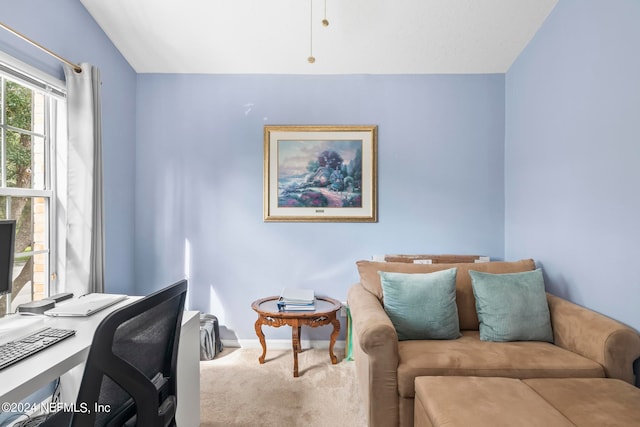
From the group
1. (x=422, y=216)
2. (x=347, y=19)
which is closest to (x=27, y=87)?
(x=347, y=19)

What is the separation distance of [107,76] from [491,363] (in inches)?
128

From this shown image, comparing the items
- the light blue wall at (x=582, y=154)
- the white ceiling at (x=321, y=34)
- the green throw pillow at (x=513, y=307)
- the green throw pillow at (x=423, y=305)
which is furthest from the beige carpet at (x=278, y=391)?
the white ceiling at (x=321, y=34)

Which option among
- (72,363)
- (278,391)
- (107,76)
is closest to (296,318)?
(278,391)

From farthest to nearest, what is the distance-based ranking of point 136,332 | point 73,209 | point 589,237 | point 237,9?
point 237,9 → point 73,209 → point 589,237 → point 136,332

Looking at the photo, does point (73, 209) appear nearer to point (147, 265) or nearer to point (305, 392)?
point (147, 265)

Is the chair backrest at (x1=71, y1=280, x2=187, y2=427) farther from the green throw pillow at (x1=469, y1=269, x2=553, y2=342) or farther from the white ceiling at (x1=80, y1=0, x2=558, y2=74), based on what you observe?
the white ceiling at (x1=80, y1=0, x2=558, y2=74)

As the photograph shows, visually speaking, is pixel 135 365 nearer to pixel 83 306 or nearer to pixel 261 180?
pixel 83 306

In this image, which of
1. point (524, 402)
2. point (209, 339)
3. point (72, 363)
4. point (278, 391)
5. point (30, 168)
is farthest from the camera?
point (209, 339)

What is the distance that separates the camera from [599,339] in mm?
1710

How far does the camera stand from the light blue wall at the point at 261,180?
2.94m

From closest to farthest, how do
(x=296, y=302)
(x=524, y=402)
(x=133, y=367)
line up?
(x=133, y=367) < (x=524, y=402) < (x=296, y=302)

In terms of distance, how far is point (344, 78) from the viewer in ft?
9.70

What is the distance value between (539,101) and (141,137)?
3.27 meters

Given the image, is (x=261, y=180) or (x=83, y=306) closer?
(x=83, y=306)
